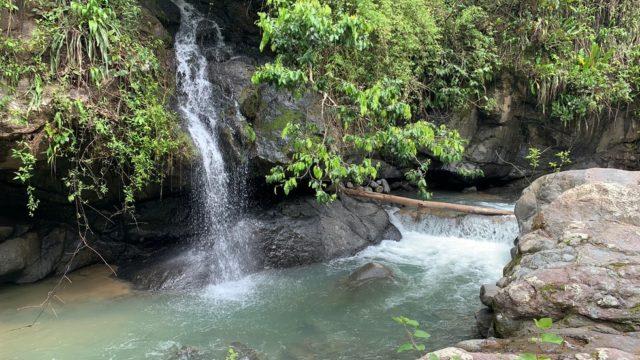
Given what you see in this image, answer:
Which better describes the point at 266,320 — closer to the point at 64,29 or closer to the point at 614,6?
the point at 64,29

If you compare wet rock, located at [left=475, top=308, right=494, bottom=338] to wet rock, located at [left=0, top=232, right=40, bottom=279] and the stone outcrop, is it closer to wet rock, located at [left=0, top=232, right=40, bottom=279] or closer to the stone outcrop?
the stone outcrop

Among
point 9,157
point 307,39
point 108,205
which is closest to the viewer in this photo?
point 307,39

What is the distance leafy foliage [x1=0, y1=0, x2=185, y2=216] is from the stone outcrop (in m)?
4.93

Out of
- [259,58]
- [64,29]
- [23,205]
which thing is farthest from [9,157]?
[259,58]

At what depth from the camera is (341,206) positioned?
906 centimetres

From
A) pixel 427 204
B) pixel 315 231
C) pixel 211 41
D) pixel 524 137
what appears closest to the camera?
pixel 315 231

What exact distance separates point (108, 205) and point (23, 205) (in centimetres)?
116

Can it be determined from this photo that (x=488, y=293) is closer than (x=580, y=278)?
No

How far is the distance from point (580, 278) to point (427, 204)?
214 inches

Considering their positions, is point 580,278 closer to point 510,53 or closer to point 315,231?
point 315,231

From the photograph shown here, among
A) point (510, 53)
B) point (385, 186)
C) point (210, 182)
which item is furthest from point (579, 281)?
point (510, 53)

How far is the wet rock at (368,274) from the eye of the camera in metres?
7.00

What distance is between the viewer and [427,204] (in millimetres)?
9219

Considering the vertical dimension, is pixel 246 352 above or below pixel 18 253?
below
